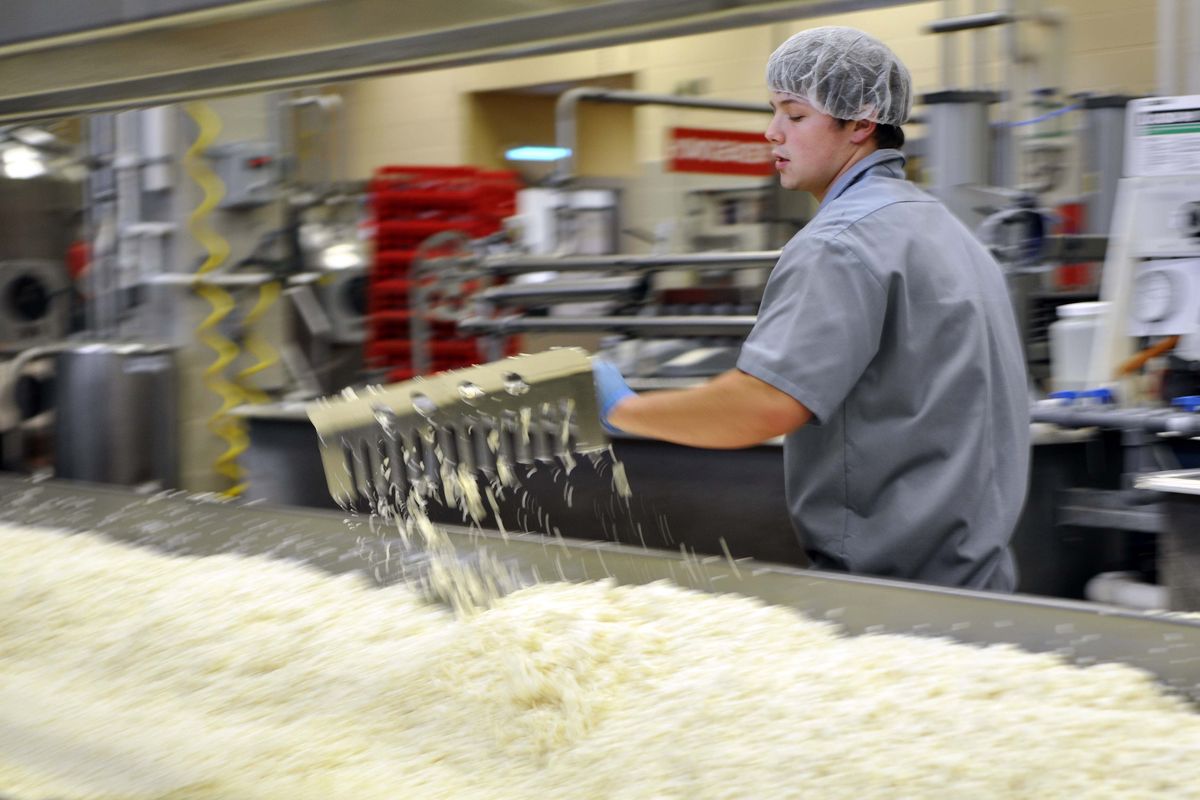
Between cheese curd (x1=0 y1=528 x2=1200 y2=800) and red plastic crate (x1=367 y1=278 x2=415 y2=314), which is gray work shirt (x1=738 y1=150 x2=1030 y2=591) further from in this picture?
red plastic crate (x1=367 y1=278 x2=415 y2=314)

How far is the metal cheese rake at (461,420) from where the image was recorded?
1521 millimetres

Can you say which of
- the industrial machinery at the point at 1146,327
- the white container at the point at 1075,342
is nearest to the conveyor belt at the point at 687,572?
the industrial machinery at the point at 1146,327

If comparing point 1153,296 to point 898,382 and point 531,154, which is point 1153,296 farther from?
point 531,154

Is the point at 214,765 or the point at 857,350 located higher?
the point at 857,350

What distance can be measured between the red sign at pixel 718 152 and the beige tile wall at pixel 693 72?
0.44 metres

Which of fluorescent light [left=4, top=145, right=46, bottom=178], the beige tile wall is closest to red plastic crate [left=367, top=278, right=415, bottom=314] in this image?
the beige tile wall

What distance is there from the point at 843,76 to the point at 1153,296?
5.16 feet

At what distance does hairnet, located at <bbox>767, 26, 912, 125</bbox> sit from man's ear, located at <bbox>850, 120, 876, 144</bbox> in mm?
12

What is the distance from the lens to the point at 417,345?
15.7 ft

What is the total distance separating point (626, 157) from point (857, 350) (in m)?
6.95

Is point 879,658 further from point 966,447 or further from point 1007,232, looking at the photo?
point 1007,232

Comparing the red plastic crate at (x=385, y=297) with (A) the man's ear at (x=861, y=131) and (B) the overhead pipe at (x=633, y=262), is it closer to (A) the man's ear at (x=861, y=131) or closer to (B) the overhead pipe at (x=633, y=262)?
(B) the overhead pipe at (x=633, y=262)

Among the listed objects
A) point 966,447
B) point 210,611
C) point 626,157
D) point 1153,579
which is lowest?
point 1153,579

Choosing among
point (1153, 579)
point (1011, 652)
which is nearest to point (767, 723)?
point (1011, 652)
